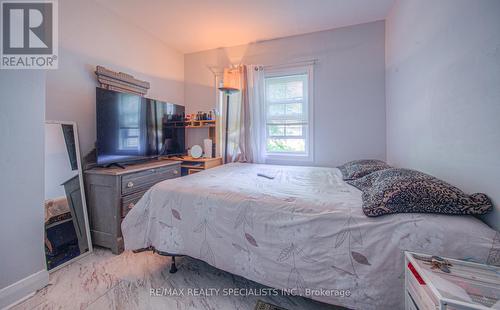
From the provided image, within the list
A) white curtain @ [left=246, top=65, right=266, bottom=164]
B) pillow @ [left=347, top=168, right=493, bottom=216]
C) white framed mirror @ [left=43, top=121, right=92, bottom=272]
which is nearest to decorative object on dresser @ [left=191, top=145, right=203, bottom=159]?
white curtain @ [left=246, top=65, right=266, bottom=164]

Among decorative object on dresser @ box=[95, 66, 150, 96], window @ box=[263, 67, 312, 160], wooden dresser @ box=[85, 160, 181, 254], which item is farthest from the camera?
window @ box=[263, 67, 312, 160]

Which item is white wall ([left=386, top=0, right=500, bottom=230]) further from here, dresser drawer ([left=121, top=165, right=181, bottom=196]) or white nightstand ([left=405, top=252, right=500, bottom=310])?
dresser drawer ([left=121, top=165, right=181, bottom=196])

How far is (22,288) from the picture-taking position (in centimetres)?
138

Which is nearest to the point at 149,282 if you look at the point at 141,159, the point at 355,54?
the point at 141,159

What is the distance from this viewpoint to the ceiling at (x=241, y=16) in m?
2.26

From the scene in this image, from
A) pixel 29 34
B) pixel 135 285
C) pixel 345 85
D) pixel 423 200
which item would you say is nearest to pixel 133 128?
pixel 29 34

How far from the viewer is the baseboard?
4.28 ft

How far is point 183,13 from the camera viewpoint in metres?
2.44

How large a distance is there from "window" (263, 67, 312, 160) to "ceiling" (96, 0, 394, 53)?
0.62 metres

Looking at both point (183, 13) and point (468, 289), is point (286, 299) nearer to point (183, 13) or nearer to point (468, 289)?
point (468, 289)

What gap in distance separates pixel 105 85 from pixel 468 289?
3.28 m

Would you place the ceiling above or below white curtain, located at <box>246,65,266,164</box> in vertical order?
above

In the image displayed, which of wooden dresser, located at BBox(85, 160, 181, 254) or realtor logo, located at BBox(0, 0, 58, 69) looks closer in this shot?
realtor logo, located at BBox(0, 0, 58, 69)

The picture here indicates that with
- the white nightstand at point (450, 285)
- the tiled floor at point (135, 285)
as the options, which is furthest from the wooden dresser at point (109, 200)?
the white nightstand at point (450, 285)
